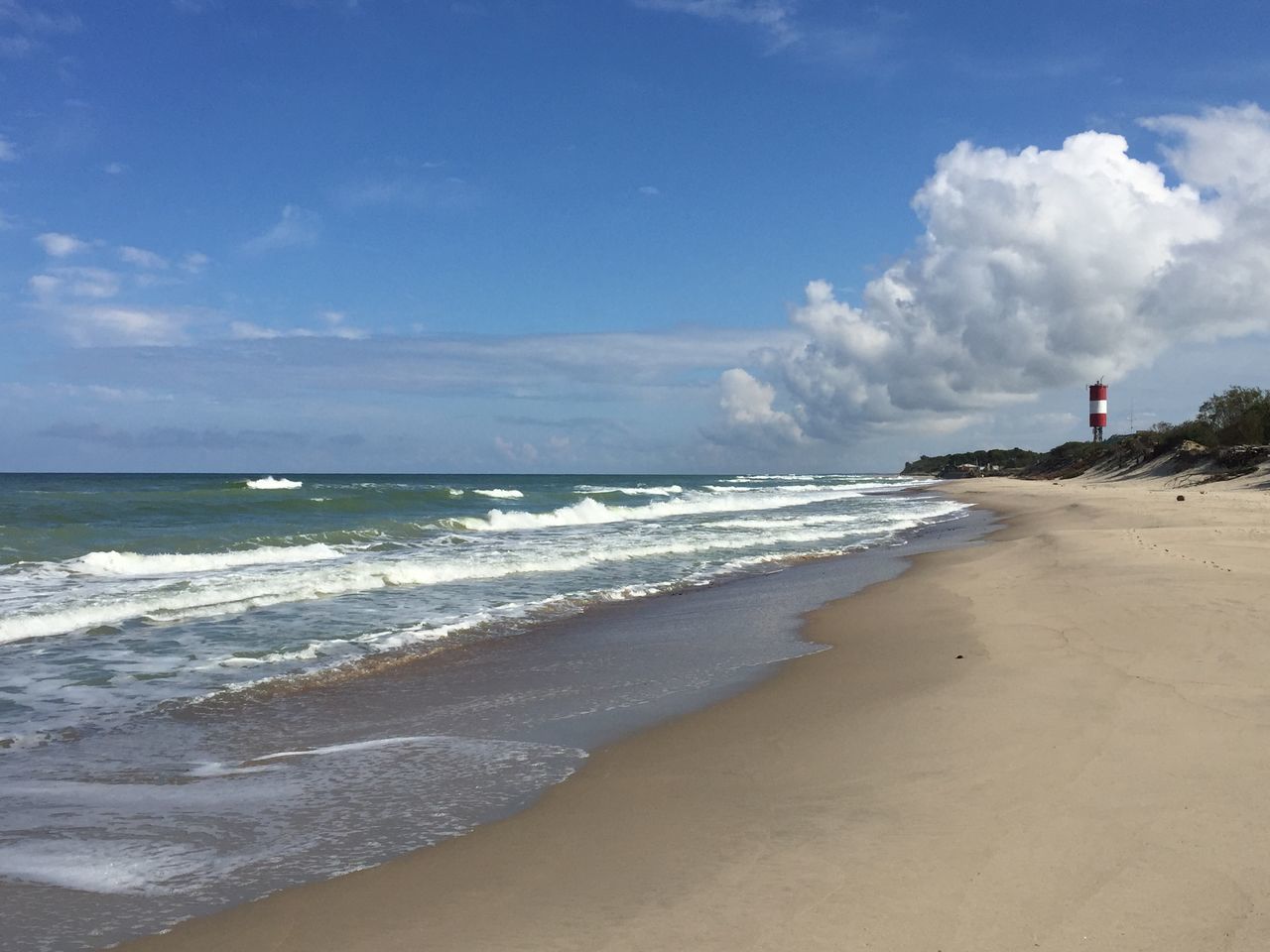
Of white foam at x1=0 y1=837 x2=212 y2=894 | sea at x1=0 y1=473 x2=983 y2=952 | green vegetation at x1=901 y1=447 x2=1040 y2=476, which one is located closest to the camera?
white foam at x1=0 y1=837 x2=212 y2=894

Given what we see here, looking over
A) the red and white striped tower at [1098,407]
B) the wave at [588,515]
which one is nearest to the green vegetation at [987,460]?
the red and white striped tower at [1098,407]

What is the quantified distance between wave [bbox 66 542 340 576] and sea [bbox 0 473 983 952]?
0.12 meters

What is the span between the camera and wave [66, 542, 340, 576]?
57.8 feet

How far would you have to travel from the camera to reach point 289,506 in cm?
3775

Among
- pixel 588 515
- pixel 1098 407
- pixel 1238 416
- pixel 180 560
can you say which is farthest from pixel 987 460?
pixel 180 560

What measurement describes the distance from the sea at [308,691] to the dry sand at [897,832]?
487 mm

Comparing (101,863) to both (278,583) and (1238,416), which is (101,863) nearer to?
(278,583)

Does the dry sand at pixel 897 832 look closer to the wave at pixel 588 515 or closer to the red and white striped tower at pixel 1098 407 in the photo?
the wave at pixel 588 515

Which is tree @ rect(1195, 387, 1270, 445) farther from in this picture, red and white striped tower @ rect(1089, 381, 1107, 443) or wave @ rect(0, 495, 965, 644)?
wave @ rect(0, 495, 965, 644)

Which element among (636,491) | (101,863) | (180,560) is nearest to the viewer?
(101,863)

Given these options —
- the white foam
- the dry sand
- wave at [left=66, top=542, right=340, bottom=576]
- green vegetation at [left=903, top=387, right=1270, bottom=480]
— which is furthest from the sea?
green vegetation at [left=903, top=387, right=1270, bottom=480]

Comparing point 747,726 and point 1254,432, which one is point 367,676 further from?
point 1254,432

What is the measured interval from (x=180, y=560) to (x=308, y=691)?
1324 cm

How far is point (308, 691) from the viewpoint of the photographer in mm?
7734
